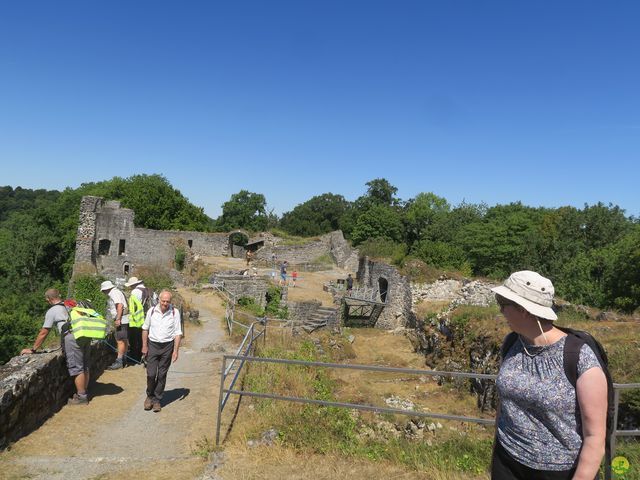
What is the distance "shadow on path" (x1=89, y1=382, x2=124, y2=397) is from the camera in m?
6.53

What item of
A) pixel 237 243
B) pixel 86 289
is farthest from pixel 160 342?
pixel 237 243

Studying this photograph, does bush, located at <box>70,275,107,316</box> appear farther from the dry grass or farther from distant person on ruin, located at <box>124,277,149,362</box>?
the dry grass

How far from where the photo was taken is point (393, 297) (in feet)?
73.1

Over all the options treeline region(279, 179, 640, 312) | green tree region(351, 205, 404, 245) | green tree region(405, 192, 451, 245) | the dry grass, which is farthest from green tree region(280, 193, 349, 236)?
the dry grass

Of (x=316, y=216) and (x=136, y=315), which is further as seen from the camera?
(x=316, y=216)

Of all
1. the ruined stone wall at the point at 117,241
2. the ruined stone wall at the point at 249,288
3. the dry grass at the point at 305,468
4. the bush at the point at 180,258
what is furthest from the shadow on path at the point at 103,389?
the ruined stone wall at the point at 117,241

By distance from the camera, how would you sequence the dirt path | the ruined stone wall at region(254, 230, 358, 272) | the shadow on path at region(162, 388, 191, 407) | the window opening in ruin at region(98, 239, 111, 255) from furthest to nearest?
the ruined stone wall at region(254, 230, 358, 272) < the window opening in ruin at region(98, 239, 111, 255) < the shadow on path at region(162, 388, 191, 407) < the dirt path

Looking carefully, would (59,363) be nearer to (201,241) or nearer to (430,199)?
(201,241)

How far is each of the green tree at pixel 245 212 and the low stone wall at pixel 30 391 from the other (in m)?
54.5

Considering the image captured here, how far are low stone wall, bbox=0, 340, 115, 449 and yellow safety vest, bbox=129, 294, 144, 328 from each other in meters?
1.78

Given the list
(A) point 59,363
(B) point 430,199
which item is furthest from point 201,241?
(B) point 430,199

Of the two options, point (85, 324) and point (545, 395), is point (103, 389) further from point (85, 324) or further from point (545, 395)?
point (545, 395)

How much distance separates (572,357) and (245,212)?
6200cm

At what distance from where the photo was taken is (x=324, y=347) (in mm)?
15000
